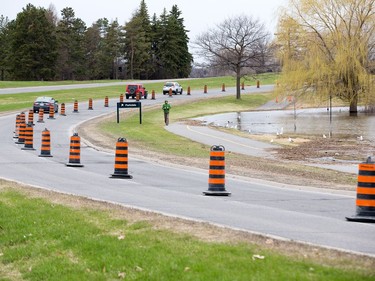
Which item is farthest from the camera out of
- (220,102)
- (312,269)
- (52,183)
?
(220,102)

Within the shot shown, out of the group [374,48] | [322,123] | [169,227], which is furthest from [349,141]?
[169,227]

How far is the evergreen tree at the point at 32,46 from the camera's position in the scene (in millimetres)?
104438

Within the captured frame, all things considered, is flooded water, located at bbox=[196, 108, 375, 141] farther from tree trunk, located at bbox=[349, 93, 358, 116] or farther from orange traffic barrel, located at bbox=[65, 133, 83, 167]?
orange traffic barrel, located at bbox=[65, 133, 83, 167]

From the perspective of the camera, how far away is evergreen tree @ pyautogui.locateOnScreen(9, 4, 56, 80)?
343 ft

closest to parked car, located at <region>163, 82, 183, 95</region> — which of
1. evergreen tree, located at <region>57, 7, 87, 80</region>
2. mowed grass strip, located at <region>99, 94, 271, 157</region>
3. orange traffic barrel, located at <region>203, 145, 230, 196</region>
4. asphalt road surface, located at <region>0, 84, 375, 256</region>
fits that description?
mowed grass strip, located at <region>99, 94, 271, 157</region>

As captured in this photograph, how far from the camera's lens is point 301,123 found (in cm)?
5122

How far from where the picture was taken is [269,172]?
21.1 metres

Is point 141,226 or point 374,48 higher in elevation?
point 374,48

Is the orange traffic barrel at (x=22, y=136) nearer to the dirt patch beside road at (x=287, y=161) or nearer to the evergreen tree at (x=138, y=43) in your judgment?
the dirt patch beside road at (x=287, y=161)

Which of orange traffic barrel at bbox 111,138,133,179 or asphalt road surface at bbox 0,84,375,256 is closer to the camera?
asphalt road surface at bbox 0,84,375,256

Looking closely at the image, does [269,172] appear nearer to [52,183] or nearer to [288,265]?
[52,183]

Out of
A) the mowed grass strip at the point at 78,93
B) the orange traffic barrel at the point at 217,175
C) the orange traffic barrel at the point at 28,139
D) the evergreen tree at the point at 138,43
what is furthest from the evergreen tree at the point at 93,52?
the orange traffic barrel at the point at 217,175

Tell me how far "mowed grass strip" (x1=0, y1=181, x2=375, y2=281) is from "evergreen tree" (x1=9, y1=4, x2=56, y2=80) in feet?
317

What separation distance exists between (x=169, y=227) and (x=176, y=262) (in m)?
2.24
